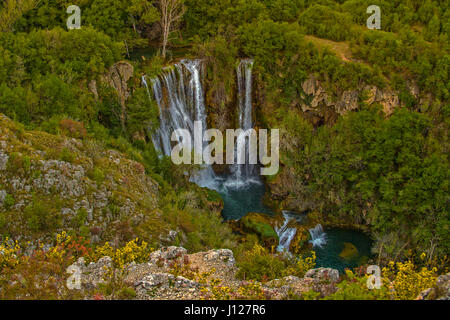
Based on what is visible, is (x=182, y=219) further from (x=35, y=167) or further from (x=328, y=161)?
(x=328, y=161)

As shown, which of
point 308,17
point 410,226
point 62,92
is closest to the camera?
point 62,92

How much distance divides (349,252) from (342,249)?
1.60 feet

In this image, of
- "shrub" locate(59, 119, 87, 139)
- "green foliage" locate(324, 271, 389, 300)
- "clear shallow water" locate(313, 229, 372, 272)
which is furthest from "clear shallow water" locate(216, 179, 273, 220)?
"green foliage" locate(324, 271, 389, 300)

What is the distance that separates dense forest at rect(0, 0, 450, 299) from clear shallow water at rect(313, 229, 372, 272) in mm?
A: 929

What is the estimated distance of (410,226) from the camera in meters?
25.8

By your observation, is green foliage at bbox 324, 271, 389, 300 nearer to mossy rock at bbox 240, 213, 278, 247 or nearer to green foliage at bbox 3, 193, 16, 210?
green foliage at bbox 3, 193, 16, 210

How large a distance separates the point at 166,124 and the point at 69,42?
8.62m

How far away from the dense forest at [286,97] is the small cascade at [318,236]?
4.94ft

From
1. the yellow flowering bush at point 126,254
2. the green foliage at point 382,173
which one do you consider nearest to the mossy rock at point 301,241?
the green foliage at point 382,173

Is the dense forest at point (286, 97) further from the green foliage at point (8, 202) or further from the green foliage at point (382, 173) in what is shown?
the green foliage at point (8, 202)

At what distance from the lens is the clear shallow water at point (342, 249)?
24672 millimetres

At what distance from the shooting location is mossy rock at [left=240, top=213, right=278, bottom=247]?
2539cm

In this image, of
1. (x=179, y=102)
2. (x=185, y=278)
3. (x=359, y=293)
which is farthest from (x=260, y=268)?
(x=179, y=102)

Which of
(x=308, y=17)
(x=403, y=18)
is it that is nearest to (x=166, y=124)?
(x=308, y=17)
